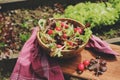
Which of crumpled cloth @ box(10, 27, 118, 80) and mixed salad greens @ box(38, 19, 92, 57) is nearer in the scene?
mixed salad greens @ box(38, 19, 92, 57)

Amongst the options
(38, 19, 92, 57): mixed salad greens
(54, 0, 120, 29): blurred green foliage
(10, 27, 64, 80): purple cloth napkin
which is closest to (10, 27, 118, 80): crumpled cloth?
(10, 27, 64, 80): purple cloth napkin

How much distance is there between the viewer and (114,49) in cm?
550

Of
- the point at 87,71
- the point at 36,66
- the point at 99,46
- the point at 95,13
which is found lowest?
the point at 87,71

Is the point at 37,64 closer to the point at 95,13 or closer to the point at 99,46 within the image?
the point at 99,46

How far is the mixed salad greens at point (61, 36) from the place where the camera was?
16.2ft

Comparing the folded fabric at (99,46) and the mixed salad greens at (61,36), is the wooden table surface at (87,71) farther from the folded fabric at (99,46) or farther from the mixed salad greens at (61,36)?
the mixed salad greens at (61,36)

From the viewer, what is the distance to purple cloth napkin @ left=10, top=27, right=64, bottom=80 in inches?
202

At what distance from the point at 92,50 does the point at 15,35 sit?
191 centimetres

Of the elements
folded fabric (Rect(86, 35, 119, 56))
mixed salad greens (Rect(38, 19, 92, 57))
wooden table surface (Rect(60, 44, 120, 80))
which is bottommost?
wooden table surface (Rect(60, 44, 120, 80))

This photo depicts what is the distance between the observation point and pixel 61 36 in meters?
5.05

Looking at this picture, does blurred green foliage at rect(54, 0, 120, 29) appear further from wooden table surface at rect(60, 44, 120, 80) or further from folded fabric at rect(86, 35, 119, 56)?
wooden table surface at rect(60, 44, 120, 80)

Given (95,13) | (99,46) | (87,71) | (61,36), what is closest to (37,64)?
(61,36)

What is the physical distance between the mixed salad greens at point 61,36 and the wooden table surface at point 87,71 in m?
0.31

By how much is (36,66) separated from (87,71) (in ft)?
2.49
